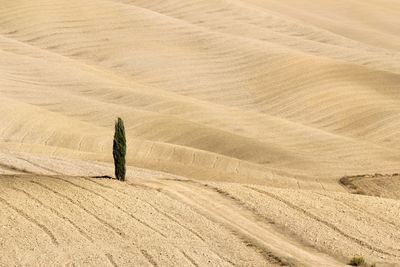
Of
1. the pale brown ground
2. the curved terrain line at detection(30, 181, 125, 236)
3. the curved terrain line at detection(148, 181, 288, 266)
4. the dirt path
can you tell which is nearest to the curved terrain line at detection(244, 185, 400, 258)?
the pale brown ground

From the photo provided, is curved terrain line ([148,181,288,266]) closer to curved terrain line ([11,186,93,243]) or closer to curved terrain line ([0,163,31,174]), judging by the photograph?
curved terrain line ([11,186,93,243])

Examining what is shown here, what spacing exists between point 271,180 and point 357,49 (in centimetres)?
4292

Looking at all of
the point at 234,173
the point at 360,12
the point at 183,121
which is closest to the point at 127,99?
the point at 183,121

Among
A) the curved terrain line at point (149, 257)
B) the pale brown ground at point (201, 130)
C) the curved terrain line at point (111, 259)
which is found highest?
the curved terrain line at point (111, 259)

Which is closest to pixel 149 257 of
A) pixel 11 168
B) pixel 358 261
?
pixel 358 261

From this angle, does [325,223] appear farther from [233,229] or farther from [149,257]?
[149,257]

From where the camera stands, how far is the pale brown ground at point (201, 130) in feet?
92.2

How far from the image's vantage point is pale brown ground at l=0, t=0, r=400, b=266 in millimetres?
28094

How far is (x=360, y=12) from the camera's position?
342 ft

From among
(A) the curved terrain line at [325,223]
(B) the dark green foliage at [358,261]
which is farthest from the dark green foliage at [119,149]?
(B) the dark green foliage at [358,261]

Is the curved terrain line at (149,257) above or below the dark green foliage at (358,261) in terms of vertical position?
above

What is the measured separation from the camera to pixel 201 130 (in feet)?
180

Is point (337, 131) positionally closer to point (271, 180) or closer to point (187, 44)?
point (271, 180)

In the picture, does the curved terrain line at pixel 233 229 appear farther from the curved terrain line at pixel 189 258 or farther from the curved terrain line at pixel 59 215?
the curved terrain line at pixel 59 215
